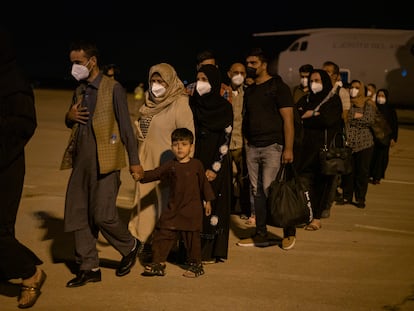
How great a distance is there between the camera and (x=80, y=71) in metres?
5.37

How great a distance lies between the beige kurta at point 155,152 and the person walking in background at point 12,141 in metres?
1.54

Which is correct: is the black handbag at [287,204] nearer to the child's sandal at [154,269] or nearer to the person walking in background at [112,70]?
the child's sandal at [154,269]

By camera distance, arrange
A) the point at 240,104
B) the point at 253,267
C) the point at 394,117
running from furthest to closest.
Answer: the point at 394,117, the point at 240,104, the point at 253,267

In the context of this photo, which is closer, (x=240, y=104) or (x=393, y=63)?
(x=240, y=104)

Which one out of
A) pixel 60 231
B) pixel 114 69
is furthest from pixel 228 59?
pixel 60 231

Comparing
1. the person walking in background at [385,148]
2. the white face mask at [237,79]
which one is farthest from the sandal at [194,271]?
the person walking in background at [385,148]

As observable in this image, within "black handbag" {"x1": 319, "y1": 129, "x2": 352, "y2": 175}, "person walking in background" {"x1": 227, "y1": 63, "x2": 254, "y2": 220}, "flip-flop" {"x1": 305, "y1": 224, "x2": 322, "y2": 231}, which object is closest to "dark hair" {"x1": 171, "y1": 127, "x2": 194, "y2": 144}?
"person walking in background" {"x1": 227, "y1": 63, "x2": 254, "y2": 220}

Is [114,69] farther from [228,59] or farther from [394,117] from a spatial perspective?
[228,59]

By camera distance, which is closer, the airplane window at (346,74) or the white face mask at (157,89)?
the white face mask at (157,89)

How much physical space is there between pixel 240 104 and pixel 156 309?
11.8 ft

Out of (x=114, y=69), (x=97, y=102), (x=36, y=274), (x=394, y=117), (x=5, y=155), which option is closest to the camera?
(x=5, y=155)

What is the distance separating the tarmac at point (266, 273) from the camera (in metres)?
5.14

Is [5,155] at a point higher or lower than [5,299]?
higher

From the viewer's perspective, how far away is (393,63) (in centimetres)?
2381
